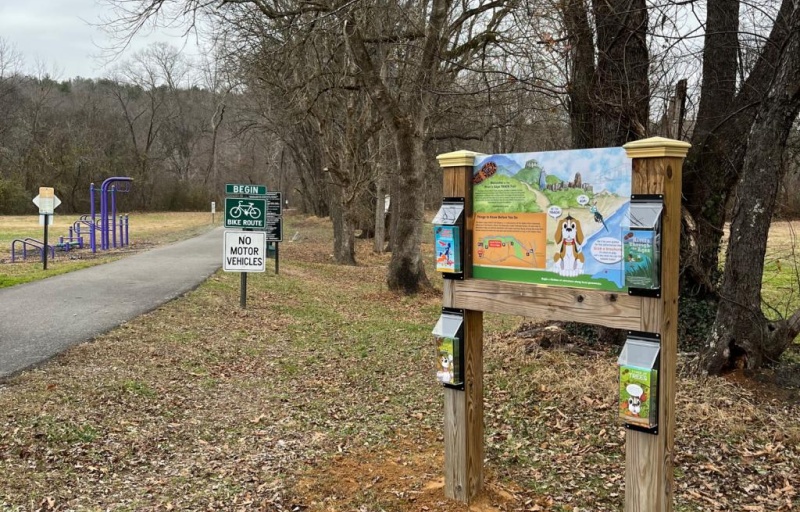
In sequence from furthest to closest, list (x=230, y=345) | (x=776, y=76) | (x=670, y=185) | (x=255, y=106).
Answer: (x=255, y=106), (x=230, y=345), (x=776, y=76), (x=670, y=185)

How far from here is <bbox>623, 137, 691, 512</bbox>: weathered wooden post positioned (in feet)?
9.85

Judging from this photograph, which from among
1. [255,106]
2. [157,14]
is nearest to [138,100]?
[255,106]

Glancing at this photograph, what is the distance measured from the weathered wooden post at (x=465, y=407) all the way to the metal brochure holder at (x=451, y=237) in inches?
1.3

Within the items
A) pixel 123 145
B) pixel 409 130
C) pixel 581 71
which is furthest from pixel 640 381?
pixel 123 145

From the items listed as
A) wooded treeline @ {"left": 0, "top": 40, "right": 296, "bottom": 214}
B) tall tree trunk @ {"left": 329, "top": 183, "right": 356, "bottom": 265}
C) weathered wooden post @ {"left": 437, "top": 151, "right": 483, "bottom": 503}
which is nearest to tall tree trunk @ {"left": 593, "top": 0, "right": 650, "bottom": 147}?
weathered wooden post @ {"left": 437, "top": 151, "right": 483, "bottom": 503}

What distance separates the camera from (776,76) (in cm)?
545

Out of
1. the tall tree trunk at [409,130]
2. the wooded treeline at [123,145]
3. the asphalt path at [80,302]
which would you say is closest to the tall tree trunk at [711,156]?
the tall tree trunk at [409,130]

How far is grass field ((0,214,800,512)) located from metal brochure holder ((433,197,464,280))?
144cm

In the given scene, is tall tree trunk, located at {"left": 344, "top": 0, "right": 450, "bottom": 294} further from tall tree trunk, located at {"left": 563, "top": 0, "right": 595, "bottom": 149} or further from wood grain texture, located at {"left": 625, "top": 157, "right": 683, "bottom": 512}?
wood grain texture, located at {"left": 625, "top": 157, "right": 683, "bottom": 512}

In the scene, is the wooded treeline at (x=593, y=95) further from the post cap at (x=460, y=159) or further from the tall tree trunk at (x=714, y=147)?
the post cap at (x=460, y=159)

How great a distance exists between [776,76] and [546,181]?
3298 millimetres

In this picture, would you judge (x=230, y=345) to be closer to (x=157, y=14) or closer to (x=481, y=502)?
(x=481, y=502)

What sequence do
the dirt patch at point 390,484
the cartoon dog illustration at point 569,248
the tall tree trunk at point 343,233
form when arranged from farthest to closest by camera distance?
the tall tree trunk at point 343,233 < the dirt patch at point 390,484 < the cartoon dog illustration at point 569,248

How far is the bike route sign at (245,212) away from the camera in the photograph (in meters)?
10.3
